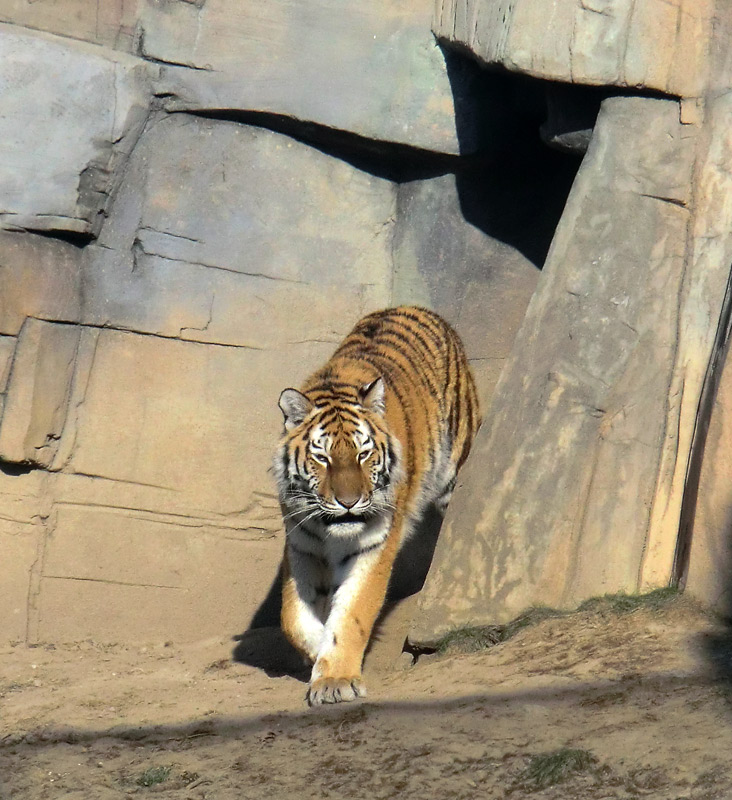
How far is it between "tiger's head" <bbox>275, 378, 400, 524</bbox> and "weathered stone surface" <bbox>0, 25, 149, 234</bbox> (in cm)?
155

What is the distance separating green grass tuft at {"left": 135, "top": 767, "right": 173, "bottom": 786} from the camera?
11.0ft

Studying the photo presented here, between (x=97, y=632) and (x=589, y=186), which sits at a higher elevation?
(x=589, y=186)

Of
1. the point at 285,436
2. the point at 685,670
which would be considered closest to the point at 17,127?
the point at 285,436

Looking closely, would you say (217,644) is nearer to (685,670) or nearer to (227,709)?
(227,709)

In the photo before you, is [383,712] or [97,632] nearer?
[383,712]

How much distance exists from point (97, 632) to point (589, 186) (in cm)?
315

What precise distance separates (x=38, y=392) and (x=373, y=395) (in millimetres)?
1713

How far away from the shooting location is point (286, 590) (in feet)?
14.8

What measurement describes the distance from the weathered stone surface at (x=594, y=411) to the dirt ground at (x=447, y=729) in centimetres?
25

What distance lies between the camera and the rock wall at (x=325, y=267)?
4.32 m

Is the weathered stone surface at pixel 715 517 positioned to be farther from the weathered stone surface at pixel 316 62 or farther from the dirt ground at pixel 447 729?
the weathered stone surface at pixel 316 62

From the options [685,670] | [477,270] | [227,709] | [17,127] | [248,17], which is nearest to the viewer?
[685,670]

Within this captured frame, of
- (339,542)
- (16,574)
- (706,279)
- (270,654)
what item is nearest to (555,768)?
(339,542)

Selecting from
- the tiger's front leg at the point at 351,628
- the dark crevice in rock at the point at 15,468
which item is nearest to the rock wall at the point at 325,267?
the dark crevice in rock at the point at 15,468
